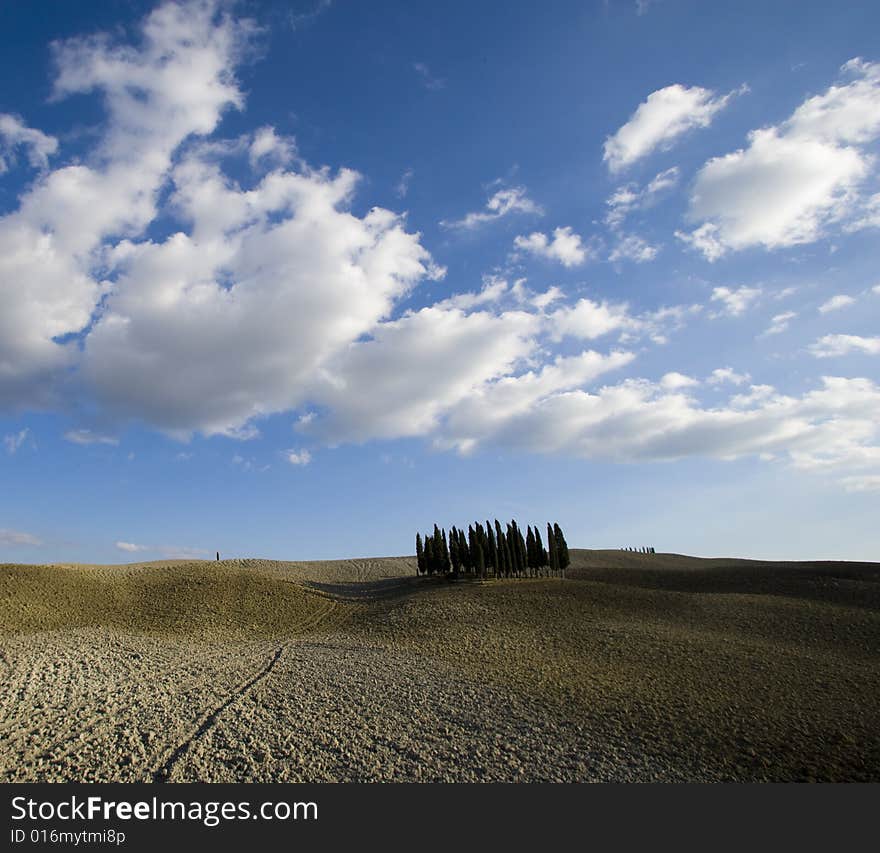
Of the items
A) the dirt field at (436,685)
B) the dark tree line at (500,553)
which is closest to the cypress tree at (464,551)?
the dark tree line at (500,553)

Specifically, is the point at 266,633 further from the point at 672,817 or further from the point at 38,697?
the point at 672,817

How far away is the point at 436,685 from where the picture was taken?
2347 centimetres

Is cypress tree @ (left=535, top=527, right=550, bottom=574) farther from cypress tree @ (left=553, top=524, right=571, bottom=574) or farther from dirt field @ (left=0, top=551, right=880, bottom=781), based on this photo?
dirt field @ (left=0, top=551, right=880, bottom=781)

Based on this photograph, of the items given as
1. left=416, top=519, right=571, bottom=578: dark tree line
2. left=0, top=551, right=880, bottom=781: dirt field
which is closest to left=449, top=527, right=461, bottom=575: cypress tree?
left=416, top=519, right=571, bottom=578: dark tree line

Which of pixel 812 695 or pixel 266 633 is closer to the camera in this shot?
pixel 812 695

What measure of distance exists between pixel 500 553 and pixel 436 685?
42.2 metres

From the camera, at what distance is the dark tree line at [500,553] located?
64.9 meters

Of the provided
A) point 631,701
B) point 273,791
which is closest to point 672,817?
point 631,701

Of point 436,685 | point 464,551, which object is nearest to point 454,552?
point 464,551

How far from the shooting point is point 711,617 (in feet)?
121

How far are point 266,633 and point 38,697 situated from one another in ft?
55.1

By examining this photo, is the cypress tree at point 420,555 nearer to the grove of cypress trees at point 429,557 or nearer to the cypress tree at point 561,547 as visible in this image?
the grove of cypress trees at point 429,557

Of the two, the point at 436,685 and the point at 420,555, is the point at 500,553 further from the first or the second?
the point at 436,685

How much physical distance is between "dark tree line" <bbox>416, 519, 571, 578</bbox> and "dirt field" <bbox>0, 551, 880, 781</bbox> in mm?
18106
